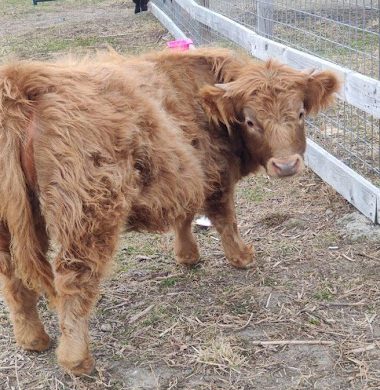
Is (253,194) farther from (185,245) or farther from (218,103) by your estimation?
(218,103)

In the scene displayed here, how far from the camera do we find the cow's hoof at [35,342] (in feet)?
11.1

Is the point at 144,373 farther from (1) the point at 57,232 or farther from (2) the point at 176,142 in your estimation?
(2) the point at 176,142

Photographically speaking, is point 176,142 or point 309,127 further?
point 309,127

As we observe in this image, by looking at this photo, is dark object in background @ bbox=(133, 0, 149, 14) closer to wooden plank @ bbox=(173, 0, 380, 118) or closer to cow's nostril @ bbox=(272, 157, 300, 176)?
wooden plank @ bbox=(173, 0, 380, 118)

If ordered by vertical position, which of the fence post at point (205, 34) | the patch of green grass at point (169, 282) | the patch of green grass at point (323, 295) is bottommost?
the patch of green grass at point (169, 282)

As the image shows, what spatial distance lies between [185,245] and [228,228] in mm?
311

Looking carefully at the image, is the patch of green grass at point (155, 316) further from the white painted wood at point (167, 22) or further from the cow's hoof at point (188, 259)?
the white painted wood at point (167, 22)

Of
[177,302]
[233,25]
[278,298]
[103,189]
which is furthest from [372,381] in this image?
[233,25]

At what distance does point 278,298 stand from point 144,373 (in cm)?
101

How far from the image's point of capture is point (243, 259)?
13.8 feet

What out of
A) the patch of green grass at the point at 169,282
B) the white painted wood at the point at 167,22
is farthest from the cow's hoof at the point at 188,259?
the white painted wood at the point at 167,22

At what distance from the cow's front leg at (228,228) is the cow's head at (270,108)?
0.42m

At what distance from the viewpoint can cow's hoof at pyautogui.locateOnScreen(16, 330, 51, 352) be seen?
3389mm

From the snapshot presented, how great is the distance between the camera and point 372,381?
9.87ft
